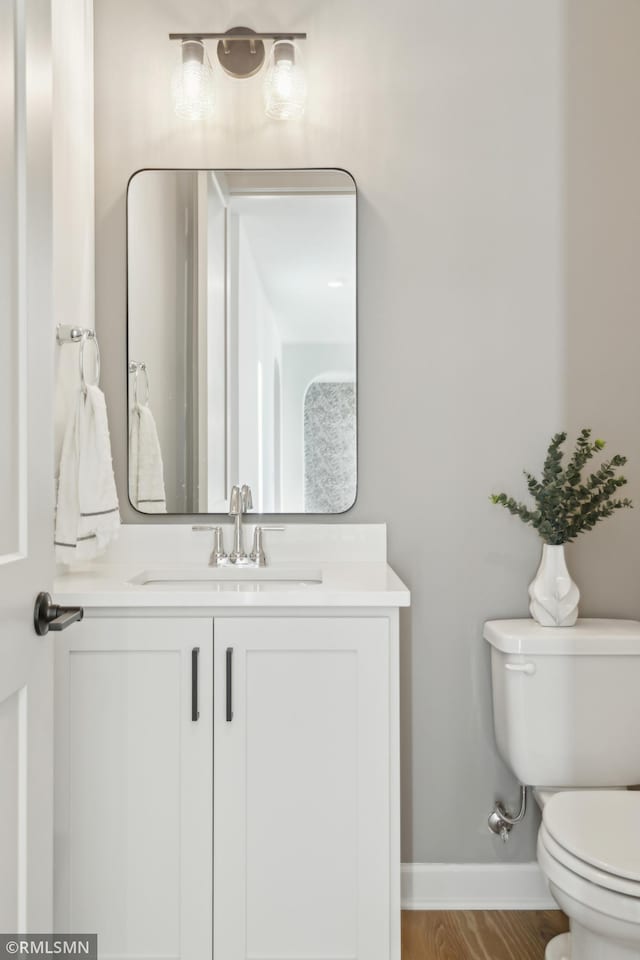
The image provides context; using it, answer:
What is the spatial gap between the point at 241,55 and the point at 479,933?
2.30 m

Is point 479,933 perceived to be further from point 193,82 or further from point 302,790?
point 193,82

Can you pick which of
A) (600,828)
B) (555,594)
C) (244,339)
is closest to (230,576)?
(244,339)

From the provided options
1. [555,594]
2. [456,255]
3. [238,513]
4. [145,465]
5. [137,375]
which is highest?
[456,255]

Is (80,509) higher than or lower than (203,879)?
higher

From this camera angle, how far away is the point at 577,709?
173 centimetres

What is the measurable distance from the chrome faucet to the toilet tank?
712mm

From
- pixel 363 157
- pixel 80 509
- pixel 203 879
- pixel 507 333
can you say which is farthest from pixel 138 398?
pixel 203 879

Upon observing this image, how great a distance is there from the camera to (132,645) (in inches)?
59.8

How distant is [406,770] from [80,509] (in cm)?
108

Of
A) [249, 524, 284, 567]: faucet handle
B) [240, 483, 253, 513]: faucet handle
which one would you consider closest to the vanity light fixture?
[240, 483, 253, 513]: faucet handle

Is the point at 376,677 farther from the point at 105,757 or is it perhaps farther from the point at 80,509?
the point at 80,509

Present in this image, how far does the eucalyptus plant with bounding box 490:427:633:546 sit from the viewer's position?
1.85 m

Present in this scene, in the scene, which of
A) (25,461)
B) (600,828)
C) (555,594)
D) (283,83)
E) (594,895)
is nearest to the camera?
(25,461)

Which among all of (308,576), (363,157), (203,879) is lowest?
(203,879)
